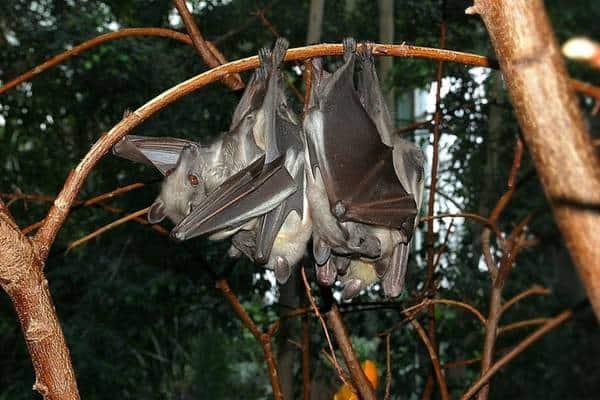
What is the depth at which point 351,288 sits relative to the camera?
8.16 feet

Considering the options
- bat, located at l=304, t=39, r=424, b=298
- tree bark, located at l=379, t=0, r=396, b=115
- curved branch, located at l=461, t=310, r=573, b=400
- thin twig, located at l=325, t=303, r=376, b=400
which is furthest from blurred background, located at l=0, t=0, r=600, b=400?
curved branch, located at l=461, t=310, r=573, b=400

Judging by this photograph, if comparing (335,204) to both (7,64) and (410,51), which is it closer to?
(410,51)

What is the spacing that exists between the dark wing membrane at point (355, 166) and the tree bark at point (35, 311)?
1.02 m

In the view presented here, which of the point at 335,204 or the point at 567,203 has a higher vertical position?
the point at 335,204

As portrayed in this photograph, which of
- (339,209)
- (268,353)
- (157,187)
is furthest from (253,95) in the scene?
(157,187)

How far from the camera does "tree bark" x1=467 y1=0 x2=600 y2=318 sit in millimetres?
733

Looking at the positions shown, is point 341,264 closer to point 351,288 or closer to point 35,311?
point 351,288

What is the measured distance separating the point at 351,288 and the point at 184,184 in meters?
0.61

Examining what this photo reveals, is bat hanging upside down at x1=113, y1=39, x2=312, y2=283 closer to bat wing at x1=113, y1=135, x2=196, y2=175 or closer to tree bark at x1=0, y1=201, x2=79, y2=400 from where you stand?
bat wing at x1=113, y1=135, x2=196, y2=175

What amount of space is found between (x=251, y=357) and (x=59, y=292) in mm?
1934

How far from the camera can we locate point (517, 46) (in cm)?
84

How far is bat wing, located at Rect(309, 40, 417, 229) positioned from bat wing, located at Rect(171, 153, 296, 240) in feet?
0.43

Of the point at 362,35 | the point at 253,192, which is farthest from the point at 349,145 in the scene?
the point at 362,35

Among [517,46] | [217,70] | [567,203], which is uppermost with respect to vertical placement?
[217,70]
